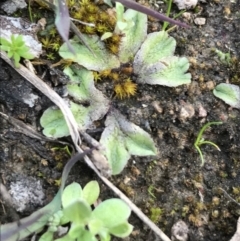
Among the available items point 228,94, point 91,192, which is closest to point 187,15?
point 228,94

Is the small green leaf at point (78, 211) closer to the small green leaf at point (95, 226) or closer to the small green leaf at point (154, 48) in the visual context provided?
the small green leaf at point (95, 226)

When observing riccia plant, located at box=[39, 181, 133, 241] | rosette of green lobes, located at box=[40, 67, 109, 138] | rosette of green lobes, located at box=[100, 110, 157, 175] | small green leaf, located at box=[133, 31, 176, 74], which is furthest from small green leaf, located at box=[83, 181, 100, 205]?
small green leaf, located at box=[133, 31, 176, 74]

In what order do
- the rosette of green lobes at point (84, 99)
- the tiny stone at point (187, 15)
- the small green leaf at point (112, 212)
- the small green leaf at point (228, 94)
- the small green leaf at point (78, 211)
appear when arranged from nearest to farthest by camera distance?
1. the small green leaf at point (78, 211)
2. the small green leaf at point (112, 212)
3. the rosette of green lobes at point (84, 99)
4. the small green leaf at point (228, 94)
5. the tiny stone at point (187, 15)

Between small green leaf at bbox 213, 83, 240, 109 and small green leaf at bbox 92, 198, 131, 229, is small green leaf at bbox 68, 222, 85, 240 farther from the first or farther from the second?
small green leaf at bbox 213, 83, 240, 109

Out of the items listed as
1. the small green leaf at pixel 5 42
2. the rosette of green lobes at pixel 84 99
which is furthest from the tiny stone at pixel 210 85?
the small green leaf at pixel 5 42

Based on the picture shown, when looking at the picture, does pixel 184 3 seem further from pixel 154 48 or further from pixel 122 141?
pixel 122 141

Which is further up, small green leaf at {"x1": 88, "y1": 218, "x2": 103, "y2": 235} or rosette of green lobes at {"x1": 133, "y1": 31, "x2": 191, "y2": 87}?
rosette of green lobes at {"x1": 133, "y1": 31, "x2": 191, "y2": 87}
